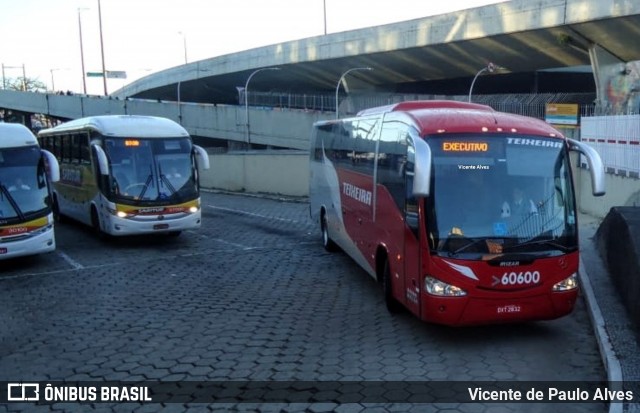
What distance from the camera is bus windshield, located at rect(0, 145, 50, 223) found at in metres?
12.0

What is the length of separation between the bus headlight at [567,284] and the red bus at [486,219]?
12mm

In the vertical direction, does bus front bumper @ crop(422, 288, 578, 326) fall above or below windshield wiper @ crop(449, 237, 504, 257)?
below

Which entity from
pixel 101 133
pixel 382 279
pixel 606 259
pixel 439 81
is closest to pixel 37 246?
pixel 101 133

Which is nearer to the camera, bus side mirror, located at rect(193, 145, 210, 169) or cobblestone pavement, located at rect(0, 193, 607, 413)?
cobblestone pavement, located at rect(0, 193, 607, 413)

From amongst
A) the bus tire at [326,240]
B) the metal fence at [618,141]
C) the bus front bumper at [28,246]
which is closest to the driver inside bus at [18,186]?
the bus front bumper at [28,246]

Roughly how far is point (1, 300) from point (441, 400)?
7.72 metres

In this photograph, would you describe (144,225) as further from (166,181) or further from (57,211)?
(57,211)

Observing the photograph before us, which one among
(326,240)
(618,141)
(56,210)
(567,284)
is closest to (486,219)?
(567,284)

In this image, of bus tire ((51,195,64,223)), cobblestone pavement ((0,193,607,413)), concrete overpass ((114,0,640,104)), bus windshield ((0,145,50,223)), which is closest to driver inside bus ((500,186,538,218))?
cobblestone pavement ((0,193,607,413))

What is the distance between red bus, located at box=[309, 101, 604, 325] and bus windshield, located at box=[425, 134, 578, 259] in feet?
0.04

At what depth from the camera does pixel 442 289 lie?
22.6 ft

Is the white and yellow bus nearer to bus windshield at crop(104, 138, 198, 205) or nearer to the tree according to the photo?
bus windshield at crop(104, 138, 198, 205)

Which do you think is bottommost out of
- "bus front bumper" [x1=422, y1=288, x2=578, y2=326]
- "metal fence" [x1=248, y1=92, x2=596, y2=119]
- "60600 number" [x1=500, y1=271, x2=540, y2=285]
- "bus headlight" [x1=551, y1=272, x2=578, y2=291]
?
"bus front bumper" [x1=422, y1=288, x2=578, y2=326]

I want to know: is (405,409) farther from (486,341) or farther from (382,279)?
(382,279)
